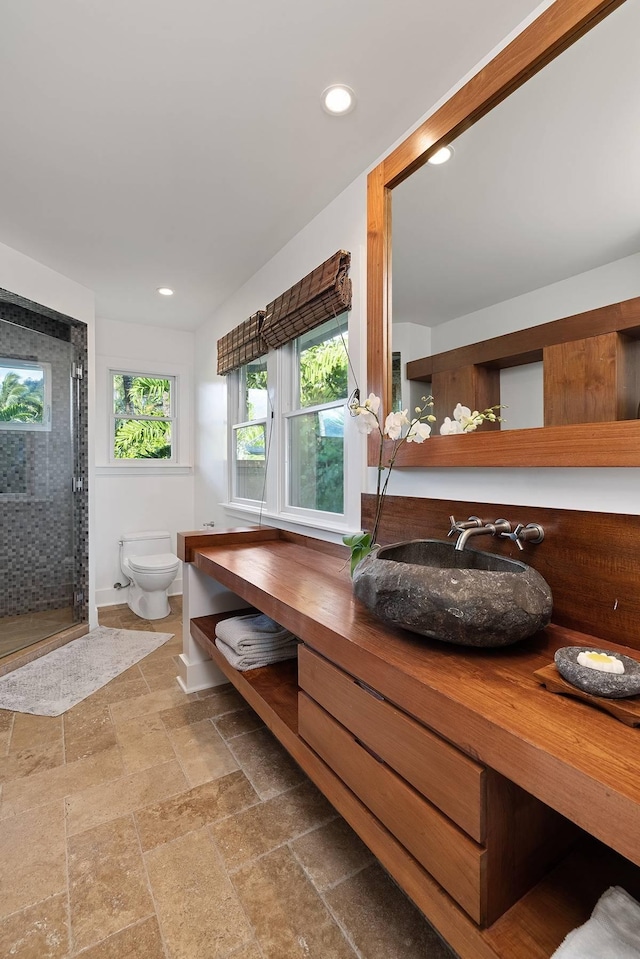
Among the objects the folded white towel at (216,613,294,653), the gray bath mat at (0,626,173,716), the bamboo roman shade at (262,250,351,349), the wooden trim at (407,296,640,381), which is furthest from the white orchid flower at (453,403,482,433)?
the gray bath mat at (0,626,173,716)

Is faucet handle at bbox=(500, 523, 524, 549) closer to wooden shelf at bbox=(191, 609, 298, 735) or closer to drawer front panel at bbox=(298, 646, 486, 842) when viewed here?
drawer front panel at bbox=(298, 646, 486, 842)

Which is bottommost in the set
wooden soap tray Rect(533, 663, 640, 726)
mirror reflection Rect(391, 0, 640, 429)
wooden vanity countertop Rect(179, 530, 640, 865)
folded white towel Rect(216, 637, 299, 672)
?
folded white towel Rect(216, 637, 299, 672)

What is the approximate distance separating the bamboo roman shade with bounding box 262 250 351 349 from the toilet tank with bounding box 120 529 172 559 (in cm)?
205

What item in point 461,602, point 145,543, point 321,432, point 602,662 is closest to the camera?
point 602,662

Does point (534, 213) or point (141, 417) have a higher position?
point (534, 213)

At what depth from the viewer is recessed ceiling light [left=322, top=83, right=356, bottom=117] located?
1.45m

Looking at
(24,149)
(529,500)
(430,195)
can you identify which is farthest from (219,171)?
(529,500)

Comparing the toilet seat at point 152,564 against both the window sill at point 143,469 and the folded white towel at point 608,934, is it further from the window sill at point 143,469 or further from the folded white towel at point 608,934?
the folded white towel at point 608,934

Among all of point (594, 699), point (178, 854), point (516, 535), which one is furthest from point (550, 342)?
point (178, 854)

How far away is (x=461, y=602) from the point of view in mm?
892

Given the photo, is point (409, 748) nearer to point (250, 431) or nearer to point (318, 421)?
point (318, 421)

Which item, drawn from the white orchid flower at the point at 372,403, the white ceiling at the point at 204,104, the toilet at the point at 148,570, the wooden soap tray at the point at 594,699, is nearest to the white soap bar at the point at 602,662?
the wooden soap tray at the point at 594,699

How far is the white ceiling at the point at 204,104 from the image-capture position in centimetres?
123

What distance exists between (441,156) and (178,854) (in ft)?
7.72
